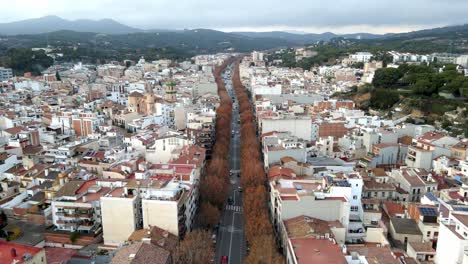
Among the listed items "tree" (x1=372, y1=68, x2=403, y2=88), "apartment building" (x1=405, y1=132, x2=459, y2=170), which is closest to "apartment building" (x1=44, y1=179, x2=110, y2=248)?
"apartment building" (x1=405, y1=132, x2=459, y2=170)

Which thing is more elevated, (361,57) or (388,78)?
(361,57)

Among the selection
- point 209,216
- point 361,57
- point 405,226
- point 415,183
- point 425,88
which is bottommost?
point 209,216

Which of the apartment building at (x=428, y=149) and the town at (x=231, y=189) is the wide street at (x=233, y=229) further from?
the apartment building at (x=428, y=149)

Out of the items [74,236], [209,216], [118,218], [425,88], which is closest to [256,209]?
[209,216]

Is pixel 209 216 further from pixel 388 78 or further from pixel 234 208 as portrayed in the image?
pixel 388 78

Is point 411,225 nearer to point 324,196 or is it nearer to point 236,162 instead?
point 324,196

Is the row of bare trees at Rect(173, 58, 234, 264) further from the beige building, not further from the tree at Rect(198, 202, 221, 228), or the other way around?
the beige building
